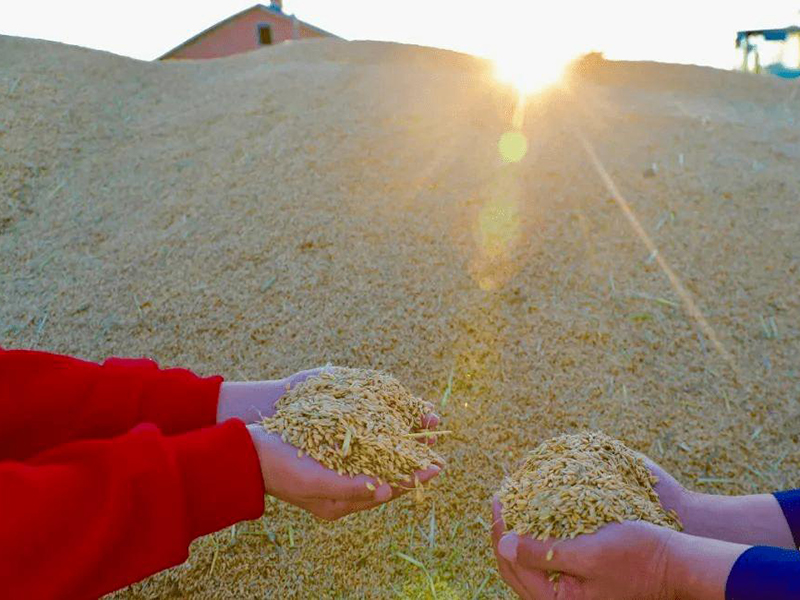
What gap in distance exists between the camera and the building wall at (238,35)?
1848cm

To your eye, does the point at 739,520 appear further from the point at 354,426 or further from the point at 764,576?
the point at 354,426

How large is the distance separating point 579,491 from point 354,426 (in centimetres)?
53

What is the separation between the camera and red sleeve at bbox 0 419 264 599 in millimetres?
1062

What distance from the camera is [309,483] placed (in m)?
1.40

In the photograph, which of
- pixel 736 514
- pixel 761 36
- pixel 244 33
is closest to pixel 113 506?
pixel 736 514

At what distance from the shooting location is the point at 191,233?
3.32 m

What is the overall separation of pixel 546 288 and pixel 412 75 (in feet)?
10.4

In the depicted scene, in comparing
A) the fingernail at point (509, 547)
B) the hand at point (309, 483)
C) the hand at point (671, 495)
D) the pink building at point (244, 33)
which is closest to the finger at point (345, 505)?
the hand at point (309, 483)

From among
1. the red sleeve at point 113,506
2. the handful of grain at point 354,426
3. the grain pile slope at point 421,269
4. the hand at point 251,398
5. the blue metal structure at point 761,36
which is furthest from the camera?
the blue metal structure at point 761,36

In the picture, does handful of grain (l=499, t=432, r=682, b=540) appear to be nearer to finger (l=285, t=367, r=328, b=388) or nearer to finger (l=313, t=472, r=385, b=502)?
finger (l=313, t=472, r=385, b=502)

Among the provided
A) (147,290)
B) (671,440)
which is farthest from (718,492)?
(147,290)

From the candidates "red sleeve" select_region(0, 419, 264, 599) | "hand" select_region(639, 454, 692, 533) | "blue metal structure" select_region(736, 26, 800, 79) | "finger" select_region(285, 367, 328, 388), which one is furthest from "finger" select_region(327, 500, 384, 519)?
"blue metal structure" select_region(736, 26, 800, 79)

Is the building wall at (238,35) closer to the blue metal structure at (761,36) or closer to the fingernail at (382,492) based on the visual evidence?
the blue metal structure at (761,36)

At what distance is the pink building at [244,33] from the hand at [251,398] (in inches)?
732
